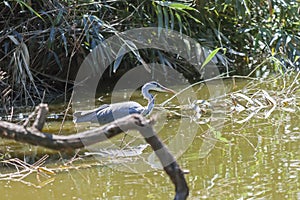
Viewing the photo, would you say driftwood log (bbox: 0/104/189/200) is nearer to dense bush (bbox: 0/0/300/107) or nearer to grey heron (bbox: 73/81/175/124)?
grey heron (bbox: 73/81/175/124)

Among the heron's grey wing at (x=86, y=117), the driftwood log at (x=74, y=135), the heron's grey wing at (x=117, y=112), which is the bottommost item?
the heron's grey wing at (x=86, y=117)

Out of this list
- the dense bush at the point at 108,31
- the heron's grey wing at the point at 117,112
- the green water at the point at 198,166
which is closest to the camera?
the green water at the point at 198,166

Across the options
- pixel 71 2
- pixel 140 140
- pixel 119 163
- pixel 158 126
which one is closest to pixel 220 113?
pixel 158 126

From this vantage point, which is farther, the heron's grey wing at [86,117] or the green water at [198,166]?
the heron's grey wing at [86,117]

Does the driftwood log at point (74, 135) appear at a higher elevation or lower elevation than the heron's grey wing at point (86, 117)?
higher

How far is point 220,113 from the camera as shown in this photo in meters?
5.39

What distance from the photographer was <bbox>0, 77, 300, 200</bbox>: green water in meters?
3.44

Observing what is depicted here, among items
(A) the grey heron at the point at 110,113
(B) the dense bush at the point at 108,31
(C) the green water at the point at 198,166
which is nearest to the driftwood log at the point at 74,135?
(C) the green water at the point at 198,166

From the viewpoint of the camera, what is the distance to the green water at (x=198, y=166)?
3.44 m

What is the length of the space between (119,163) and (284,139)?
3.59 feet

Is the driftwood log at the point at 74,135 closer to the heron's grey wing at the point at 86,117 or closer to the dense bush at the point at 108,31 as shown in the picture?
the heron's grey wing at the point at 86,117

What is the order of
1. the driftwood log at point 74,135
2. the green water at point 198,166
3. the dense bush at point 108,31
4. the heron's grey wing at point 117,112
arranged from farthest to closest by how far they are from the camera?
1. the dense bush at point 108,31
2. the heron's grey wing at point 117,112
3. the green water at point 198,166
4. the driftwood log at point 74,135

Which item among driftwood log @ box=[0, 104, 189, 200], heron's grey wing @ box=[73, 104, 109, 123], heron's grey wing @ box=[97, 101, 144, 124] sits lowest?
heron's grey wing @ box=[73, 104, 109, 123]

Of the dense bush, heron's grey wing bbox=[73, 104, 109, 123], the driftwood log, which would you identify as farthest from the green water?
the driftwood log
